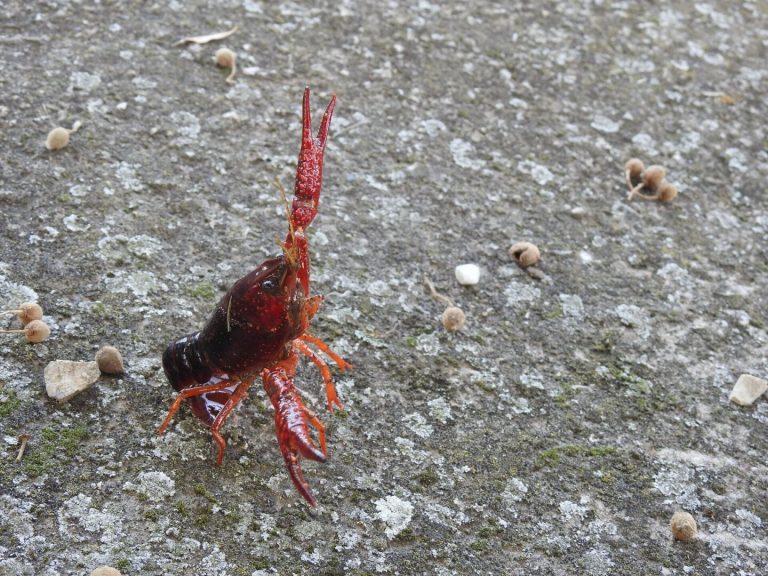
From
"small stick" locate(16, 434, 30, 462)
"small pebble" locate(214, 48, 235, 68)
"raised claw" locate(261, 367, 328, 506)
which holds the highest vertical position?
"small pebble" locate(214, 48, 235, 68)

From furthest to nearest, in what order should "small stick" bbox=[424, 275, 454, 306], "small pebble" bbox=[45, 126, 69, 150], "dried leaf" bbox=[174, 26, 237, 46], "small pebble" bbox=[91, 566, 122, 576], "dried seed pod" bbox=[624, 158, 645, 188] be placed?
1. "dried leaf" bbox=[174, 26, 237, 46]
2. "dried seed pod" bbox=[624, 158, 645, 188]
3. "small pebble" bbox=[45, 126, 69, 150]
4. "small stick" bbox=[424, 275, 454, 306]
5. "small pebble" bbox=[91, 566, 122, 576]

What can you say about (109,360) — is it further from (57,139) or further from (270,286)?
(57,139)

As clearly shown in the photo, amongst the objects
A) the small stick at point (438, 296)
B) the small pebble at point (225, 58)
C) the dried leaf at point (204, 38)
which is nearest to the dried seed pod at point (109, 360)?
the small stick at point (438, 296)

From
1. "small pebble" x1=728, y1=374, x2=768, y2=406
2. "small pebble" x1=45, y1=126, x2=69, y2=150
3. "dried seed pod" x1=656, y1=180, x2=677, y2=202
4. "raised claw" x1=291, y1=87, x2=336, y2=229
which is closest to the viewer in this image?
"raised claw" x1=291, y1=87, x2=336, y2=229

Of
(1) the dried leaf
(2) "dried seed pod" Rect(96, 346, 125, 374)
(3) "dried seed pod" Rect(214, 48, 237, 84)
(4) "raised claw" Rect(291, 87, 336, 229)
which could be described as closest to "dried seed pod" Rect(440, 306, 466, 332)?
(4) "raised claw" Rect(291, 87, 336, 229)

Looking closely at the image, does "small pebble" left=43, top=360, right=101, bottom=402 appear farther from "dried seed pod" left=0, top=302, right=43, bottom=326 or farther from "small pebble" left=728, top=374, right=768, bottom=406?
"small pebble" left=728, top=374, right=768, bottom=406

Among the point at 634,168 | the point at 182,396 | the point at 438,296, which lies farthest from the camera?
the point at 634,168

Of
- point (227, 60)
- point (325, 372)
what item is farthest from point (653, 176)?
point (227, 60)

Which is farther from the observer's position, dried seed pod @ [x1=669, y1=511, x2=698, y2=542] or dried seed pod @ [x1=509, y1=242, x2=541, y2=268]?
dried seed pod @ [x1=509, y1=242, x2=541, y2=268]
